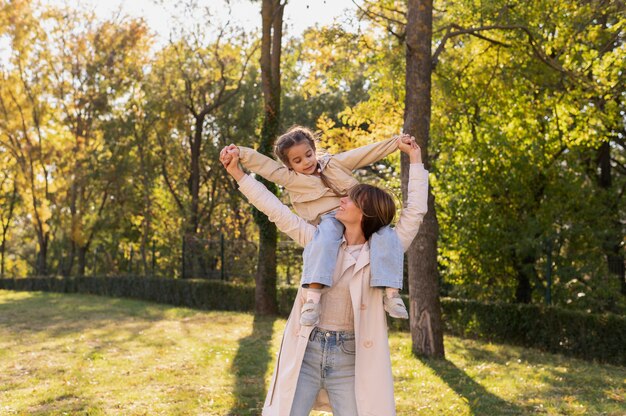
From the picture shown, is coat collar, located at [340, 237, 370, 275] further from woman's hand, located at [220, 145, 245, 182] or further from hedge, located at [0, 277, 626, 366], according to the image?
hedge, located at [0, 277, 626, 366]

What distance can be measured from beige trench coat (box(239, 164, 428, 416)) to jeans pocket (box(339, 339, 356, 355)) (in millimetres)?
65

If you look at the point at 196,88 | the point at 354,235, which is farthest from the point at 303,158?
the point at 196,88

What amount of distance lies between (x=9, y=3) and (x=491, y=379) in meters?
28.1

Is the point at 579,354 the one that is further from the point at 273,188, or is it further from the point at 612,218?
the point at 273,188

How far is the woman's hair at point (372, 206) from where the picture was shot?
12.1 feet

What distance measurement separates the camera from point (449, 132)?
17547mm

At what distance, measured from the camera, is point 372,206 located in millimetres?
3695

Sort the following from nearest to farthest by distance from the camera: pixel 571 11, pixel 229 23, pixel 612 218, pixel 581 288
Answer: pixel 571 11 < pixel 581 288 < pixel 612 218 < pixel 229 23

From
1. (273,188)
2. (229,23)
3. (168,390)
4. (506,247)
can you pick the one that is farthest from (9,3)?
(168,390)

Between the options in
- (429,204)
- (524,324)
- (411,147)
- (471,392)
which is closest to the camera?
(411,147)

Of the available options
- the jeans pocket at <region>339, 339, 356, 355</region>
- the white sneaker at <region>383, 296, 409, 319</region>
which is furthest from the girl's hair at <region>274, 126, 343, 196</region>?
the jeans pocket at <region>339, 339, 356, 355</region>

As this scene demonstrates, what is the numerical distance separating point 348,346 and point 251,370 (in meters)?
6.52

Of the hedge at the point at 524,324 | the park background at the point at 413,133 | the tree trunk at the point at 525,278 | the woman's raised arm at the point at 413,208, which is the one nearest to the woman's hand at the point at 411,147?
the woman's raised arm at the point at 413,208

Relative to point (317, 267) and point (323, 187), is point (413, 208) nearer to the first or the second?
point (323, 187)
